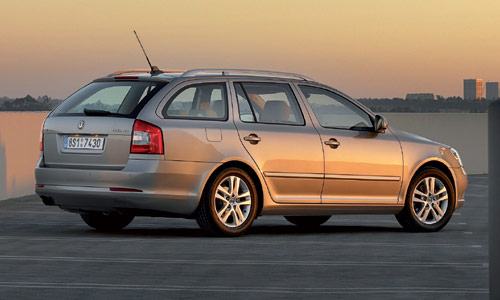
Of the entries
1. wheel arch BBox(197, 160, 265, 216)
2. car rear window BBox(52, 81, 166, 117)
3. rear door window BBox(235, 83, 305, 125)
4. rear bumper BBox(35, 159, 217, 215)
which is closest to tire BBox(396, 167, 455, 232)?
rear door window BBox(235, 83, 305, 125)

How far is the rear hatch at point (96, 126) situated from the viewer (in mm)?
11984

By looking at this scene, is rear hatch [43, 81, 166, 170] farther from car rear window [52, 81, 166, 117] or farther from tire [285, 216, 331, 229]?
tire [285, 216, 331, 229]

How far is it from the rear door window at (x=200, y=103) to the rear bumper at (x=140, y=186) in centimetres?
55

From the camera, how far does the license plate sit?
39.7 feet

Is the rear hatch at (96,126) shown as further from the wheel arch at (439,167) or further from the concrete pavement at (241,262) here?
the wheel arch at (439,167)

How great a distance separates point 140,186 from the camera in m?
11.9

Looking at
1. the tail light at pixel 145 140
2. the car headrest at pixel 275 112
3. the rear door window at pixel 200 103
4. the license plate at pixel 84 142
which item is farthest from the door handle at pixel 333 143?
the license plate at pixel 84 142

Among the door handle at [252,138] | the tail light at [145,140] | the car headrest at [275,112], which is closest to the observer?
the tail light at [145,140]

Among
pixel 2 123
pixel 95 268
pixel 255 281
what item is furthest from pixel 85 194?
pixel 2 123

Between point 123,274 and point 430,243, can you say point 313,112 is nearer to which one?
point 430,243

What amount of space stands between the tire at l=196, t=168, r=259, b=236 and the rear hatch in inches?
36.1

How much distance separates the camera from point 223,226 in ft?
40.4

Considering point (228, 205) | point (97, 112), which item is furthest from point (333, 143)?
point (97, 112)

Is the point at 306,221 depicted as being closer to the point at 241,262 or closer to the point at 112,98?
the point at 112,98
